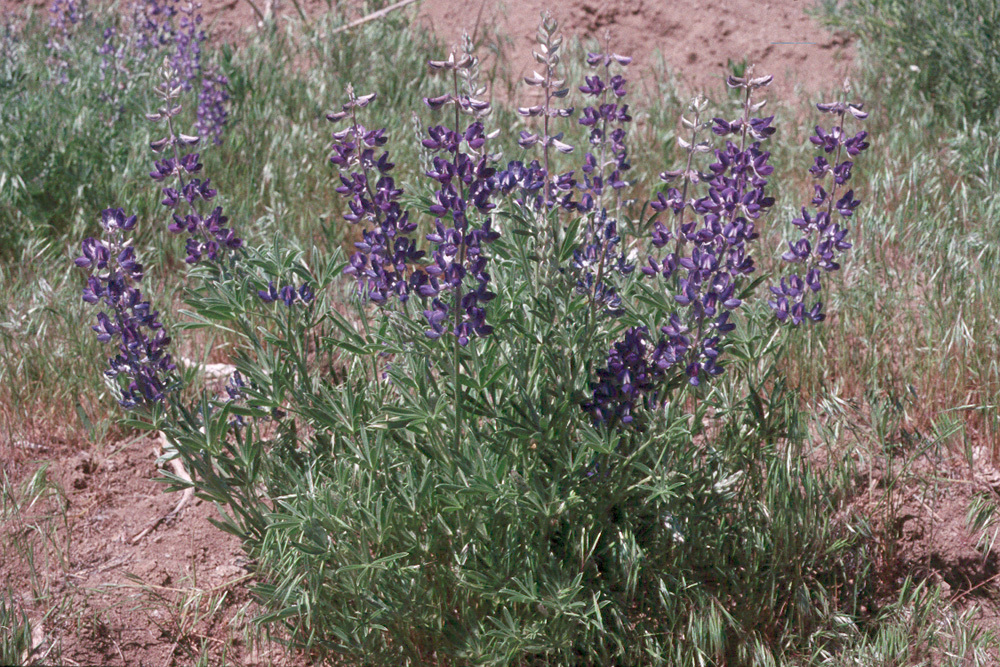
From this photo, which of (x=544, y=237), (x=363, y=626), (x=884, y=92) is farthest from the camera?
(x=884, y=92)

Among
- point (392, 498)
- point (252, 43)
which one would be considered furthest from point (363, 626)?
point (252, 43)

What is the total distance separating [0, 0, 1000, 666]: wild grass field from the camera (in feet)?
7.82

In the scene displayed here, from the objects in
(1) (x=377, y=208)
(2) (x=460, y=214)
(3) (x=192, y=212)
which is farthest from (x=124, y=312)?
(2) (x=460, y=214)

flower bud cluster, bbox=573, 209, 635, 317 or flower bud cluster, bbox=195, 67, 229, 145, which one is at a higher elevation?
flower bud cluster, bbox=573, 209, 635, 317

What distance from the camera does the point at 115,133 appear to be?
16.6 ft

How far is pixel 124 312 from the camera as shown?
254cm

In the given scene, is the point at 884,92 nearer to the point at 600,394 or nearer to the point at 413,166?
the point at 413,166

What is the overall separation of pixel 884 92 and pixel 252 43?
4.19 metres

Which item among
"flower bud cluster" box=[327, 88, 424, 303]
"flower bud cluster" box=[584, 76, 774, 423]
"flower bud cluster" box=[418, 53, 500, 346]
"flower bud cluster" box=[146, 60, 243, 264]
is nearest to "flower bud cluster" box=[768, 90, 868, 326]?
"flower bud cluster" box=[584, 76, 774, 423]

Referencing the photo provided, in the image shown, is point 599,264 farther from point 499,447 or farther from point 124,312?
point 124,312

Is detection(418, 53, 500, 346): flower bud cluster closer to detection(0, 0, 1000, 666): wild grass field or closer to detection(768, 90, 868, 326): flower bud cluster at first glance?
detection(0, 0, 1000, 666): wild grass field

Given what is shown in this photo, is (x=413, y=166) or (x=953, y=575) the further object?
(x=413, y=166)

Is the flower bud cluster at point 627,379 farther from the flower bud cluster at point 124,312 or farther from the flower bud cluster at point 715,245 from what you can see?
the flower bud cluster at point 124,312

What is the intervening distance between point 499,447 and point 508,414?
10 cm
